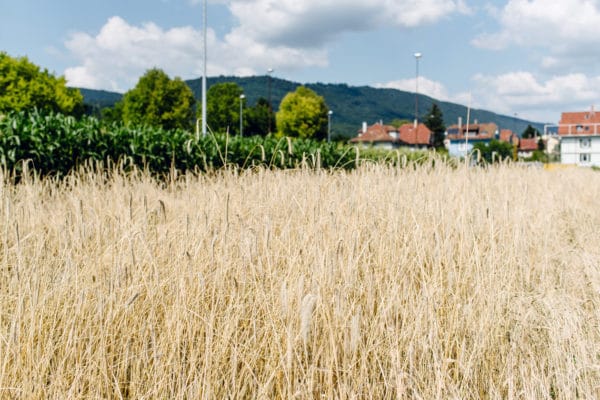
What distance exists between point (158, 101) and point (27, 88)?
1166cm

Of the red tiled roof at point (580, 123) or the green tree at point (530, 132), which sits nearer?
the red tiled roof at point (580, 123)

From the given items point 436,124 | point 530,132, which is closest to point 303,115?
point 436,124

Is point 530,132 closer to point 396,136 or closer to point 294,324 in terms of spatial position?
point 396,136

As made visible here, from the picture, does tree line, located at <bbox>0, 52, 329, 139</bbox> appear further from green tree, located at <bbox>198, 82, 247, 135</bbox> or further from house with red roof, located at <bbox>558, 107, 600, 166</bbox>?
house with red roof, located at <bbox>558, 107, 600, 166</bbox>

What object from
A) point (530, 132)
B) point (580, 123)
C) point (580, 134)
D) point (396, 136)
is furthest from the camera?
point (530, 132)

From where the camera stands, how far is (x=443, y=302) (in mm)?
2748

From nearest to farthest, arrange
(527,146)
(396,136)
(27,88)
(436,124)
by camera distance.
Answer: (27,88) → (436,124) → (396,136) → (527,146)

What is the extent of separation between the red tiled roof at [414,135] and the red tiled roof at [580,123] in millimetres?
22688

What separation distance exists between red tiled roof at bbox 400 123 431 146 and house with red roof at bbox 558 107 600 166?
74.8ft

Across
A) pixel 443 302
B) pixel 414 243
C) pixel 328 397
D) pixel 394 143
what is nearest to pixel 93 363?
pixel 328 397

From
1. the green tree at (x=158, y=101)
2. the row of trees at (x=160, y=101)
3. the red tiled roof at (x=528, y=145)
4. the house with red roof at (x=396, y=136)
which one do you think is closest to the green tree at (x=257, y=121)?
the row of trees at (x=160, y=101)

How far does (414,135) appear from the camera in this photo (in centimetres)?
8694

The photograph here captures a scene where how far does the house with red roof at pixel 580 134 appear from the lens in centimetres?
6384

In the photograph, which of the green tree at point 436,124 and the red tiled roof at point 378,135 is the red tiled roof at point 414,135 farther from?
the red tiled roof at point 378,135
